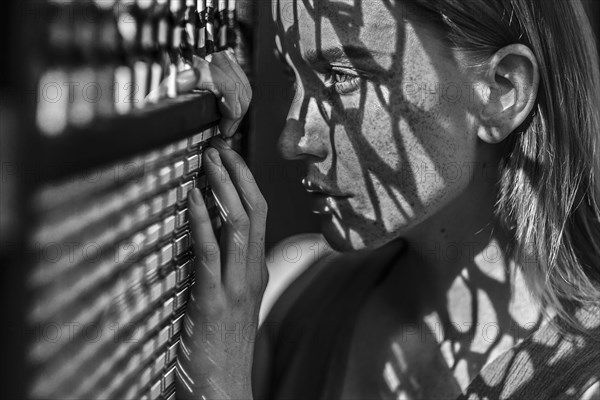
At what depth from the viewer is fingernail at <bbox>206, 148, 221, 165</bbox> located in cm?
96

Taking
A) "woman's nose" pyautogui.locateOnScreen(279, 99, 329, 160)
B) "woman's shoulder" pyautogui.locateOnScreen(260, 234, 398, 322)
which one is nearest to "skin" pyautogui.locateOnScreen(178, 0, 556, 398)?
"woman's nose" pyautogui.locateOnScreen(279, 99, 329, 160)

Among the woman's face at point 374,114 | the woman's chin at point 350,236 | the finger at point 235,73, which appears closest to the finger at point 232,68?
the finger at point 235,73

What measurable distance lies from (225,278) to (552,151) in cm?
50

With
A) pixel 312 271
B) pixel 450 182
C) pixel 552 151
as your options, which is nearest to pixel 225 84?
pixel 450 182

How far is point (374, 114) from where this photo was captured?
1.09 meters

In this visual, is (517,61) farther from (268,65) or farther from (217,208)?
(268,65)

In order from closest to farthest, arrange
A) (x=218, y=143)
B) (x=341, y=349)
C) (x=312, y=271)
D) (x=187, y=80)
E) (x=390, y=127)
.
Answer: (x=187, y=80)
(x=218, y=143)
(x=390, y=127)
(x=341, y=349)
(x=312, y=271)

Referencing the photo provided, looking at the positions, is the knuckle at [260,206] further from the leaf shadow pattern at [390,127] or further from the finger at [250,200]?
the leaf shadow pattern at [390,127]

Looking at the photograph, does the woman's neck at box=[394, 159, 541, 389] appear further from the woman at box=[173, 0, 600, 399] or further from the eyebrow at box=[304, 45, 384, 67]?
the eyebrow at box=[304, 45, 384, 67]

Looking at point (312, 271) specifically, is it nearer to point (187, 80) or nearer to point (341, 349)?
point (341, 349)

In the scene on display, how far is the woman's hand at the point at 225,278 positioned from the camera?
0.97 m

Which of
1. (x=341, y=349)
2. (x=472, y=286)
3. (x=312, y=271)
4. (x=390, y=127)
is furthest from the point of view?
(x=312, y=271)

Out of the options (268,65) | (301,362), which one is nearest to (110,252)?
(301,362)

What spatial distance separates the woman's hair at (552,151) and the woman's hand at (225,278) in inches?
12.9
